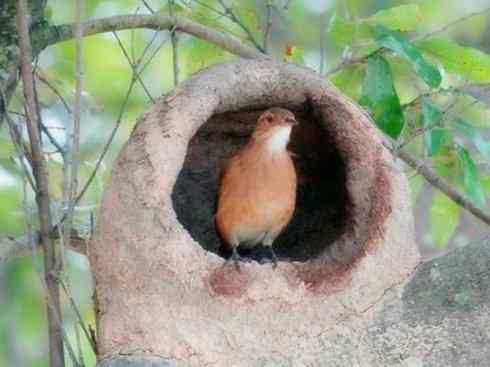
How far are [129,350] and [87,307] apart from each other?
7.44 feet

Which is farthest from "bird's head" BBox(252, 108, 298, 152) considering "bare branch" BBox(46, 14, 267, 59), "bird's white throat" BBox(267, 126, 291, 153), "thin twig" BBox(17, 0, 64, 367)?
"thin twig" BBox(17, 0, 64, 367)

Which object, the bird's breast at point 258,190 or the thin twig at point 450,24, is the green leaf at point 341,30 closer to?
the thin twig at point 450,24

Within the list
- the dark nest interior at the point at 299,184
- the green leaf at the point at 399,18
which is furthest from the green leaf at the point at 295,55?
the green leaf at the point at 399,18

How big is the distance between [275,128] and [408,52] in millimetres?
669

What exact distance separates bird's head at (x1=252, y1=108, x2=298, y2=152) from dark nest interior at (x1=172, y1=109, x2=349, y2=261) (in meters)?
0.13

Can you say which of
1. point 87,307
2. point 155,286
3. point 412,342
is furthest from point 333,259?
point 87,307

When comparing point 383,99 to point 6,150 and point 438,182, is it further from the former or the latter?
point 6,150

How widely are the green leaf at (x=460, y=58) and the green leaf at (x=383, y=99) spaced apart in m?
0.20

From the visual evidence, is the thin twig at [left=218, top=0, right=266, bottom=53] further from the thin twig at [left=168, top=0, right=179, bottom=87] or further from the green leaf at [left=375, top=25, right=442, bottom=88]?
the green leaf at [left=375, top=25, right=442, bottom=88]

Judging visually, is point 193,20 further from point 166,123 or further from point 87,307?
point 87,307

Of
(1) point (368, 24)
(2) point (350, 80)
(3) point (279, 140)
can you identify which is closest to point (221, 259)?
(3) point (279, 140)

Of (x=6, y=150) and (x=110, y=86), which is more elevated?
(x=110, y=86)

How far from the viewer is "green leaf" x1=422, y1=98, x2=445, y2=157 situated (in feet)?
17.5

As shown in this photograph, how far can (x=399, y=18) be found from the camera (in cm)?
548
